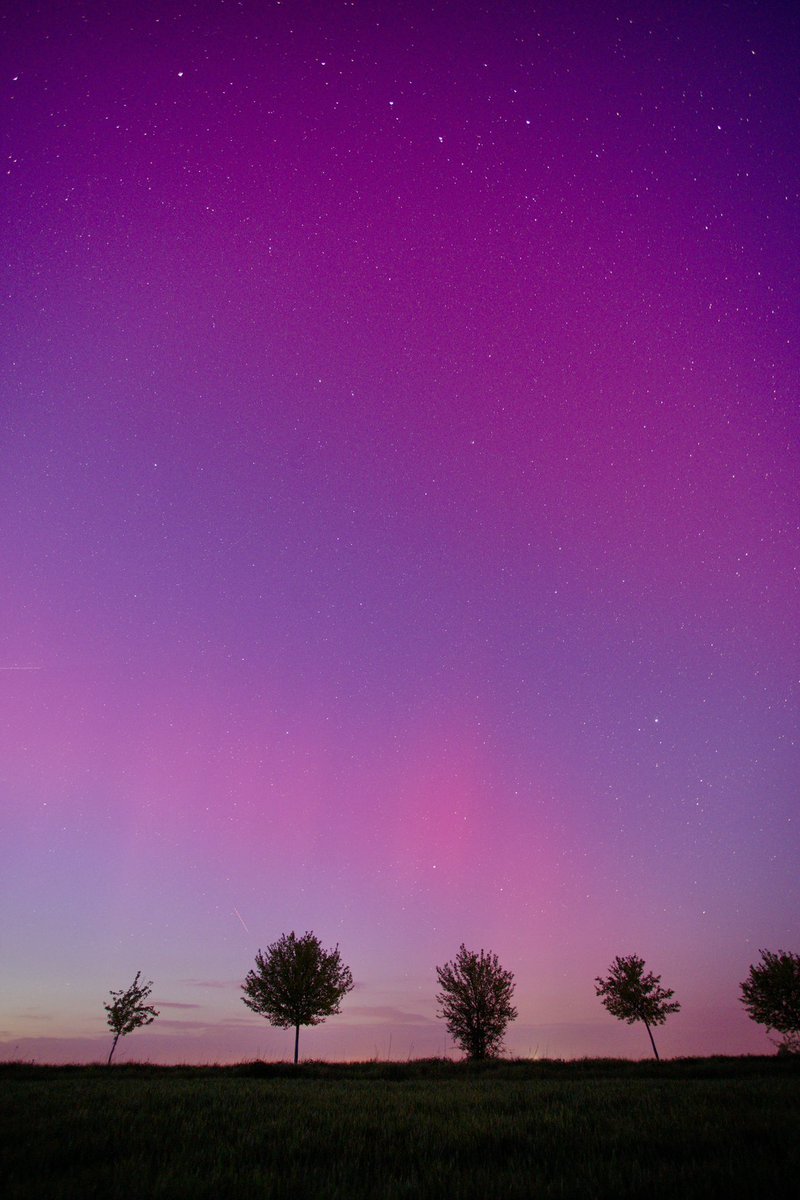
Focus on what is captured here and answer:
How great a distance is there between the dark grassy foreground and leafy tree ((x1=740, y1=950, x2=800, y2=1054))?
4418 centimetres

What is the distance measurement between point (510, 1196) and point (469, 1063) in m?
32.4

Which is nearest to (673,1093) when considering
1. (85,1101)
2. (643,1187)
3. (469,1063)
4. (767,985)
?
(643,1187)

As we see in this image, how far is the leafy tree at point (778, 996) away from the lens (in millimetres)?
43625

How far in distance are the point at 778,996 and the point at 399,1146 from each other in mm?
53762

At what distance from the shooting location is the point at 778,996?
4409cm

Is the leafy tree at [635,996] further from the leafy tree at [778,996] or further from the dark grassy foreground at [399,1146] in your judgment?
the dark grassy foreground at [399,1146]

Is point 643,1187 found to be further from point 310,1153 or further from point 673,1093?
point 673,1093

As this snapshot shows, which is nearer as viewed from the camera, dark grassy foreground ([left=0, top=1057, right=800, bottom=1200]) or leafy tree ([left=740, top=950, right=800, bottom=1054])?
dark grassy foreground ([left=0, top=1057, right=800, bottom=1200])

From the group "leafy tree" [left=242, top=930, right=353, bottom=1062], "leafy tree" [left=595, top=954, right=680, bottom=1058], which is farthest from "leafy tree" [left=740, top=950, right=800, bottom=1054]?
"leafy tree" [left=242, top=930, right=353, bottom=1062]

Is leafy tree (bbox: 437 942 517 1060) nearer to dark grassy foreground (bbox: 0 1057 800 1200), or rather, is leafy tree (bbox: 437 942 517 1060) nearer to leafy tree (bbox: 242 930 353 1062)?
leafy tree (bbox: 242 930 353 1062)

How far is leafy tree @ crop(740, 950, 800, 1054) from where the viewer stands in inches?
1718

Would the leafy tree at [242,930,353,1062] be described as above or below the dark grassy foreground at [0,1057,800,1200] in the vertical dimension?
above

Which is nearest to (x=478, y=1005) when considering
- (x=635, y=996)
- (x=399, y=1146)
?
(x=635, y=996)

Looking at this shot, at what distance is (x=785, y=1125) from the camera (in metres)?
7.55
